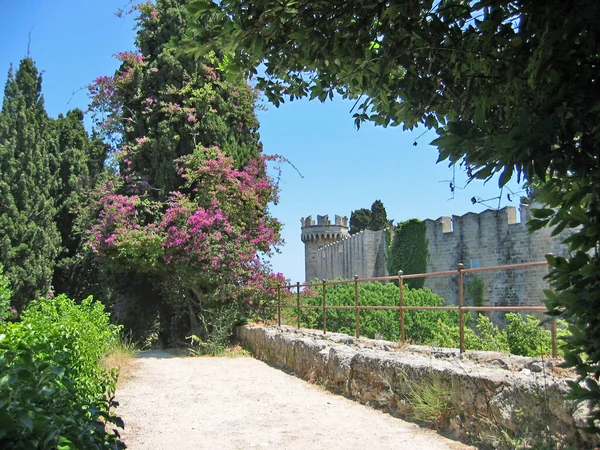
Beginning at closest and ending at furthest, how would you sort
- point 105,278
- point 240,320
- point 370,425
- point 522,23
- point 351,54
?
1. point 522,23
2. point 351,54
3. point 370,425
4. point 240,320
5. point 105,278

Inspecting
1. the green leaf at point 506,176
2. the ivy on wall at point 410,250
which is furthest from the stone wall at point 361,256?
the green leaf at point 506,176

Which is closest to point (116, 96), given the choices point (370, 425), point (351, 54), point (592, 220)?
point (370, 425)

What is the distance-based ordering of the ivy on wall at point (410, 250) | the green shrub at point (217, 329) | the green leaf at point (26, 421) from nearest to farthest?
1. the green leaf at point (26, 421)
2. the green shrub at point (217, 329)
3. the ivy on wall at point (410, 250)

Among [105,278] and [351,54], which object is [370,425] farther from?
[105,278]

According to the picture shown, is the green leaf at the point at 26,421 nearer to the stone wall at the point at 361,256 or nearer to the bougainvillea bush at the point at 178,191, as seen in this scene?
the bougainvillea bush at the point at 178,191

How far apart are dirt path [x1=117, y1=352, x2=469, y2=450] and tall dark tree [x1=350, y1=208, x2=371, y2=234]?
35.7m

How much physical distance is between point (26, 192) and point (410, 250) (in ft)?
44.1

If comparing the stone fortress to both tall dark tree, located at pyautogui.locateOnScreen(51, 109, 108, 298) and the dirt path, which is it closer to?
the dirt path

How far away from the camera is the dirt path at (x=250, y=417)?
15.6 feet

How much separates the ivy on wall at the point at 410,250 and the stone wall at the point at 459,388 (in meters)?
13.6

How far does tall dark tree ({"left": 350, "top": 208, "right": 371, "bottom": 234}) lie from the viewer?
145 ft

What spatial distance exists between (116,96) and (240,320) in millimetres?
6365

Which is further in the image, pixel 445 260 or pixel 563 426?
pixel 445 260

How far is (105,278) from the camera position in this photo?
13.4 m
